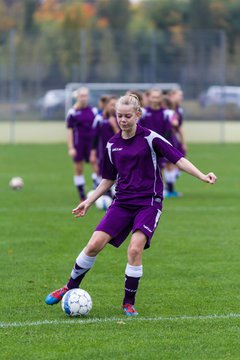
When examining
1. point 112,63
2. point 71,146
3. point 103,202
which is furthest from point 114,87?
point 103,202

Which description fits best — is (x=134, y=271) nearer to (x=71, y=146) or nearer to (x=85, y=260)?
(x=85, y=260)

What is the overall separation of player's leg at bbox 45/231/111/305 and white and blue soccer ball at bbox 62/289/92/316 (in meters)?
0.29

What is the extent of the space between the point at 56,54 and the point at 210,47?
5.90 meters

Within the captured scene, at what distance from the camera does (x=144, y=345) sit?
669 cm

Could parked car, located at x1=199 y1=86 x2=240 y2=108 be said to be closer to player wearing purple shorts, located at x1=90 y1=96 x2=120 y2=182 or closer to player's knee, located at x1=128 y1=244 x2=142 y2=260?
player wearing purple shorts, located at x1=90 y1=96 x2=120 y2=182

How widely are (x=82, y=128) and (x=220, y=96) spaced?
18.8 m

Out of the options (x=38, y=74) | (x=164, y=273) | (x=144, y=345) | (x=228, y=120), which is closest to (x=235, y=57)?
(x=228, y=120)

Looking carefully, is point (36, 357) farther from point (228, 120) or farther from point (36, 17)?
point (36, 17)

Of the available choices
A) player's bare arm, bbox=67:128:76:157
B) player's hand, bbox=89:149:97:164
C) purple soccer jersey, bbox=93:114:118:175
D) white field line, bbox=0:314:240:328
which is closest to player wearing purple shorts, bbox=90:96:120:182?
purple soccer jersey, bbox=93:114:118:175

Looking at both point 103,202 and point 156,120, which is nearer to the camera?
point 103,202

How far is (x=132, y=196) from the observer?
7.83m

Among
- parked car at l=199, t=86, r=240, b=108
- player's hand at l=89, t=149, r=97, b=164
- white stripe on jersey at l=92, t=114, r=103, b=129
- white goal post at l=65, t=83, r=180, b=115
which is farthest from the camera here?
white goal post at l=65, t=83, r=180, b=115

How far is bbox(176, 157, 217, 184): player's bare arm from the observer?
292 inches

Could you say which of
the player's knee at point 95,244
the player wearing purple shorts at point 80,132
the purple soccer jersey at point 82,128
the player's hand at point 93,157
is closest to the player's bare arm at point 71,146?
the player wearing purple shorts at point 80,132
